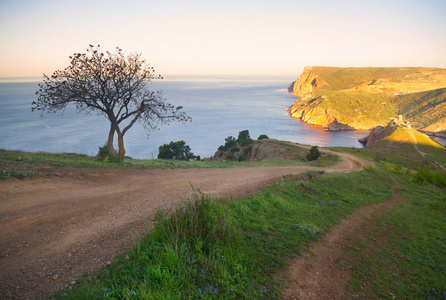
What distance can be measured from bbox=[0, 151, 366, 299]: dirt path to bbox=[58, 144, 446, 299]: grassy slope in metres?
0.68

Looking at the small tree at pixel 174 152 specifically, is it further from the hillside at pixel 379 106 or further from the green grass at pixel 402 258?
the hillside at pixel 379 106

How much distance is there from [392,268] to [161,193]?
7028 millimetres

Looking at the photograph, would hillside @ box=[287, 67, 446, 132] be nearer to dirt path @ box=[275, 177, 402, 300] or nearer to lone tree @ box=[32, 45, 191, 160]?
lone tree @ box=[32, 45, 191, 160]

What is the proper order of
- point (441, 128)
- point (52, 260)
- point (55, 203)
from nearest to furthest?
point (52, 260), point (55, 203), point (441, 128)

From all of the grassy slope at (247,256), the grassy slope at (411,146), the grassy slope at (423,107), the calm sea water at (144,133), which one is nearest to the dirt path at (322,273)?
the grassy slope at (247,256)

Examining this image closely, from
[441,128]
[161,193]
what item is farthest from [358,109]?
[161,193]

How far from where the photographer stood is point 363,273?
505 cm

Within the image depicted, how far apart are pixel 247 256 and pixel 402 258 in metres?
4.11

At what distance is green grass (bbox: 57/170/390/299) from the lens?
144 inches

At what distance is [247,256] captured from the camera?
4.76 metres

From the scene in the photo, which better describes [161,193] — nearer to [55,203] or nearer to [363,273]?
[55,203]

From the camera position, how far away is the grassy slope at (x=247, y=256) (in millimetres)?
3789

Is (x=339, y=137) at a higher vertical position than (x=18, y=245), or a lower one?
lower

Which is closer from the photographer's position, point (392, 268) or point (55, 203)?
point (392, 268)
